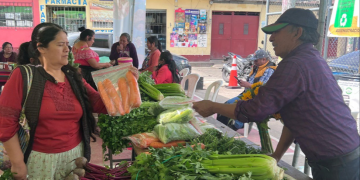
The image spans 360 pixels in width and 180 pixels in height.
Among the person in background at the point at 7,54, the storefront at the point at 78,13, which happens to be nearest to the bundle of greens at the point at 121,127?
the person in background at the point at 7,54

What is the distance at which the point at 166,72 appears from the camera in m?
5.36

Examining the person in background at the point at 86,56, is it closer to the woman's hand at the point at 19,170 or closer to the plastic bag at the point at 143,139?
the plastic bag at the point at 143,139

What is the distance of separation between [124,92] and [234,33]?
1638 centimetres

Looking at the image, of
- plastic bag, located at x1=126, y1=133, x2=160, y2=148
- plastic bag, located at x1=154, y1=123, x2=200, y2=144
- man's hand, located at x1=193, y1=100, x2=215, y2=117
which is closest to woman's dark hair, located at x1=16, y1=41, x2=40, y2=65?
plastic bag, located at x1=126, y1=133, x2=160, y2=148

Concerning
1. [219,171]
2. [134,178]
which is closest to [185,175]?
[219,171]

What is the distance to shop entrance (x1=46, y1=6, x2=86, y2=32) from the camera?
1573 centimetres

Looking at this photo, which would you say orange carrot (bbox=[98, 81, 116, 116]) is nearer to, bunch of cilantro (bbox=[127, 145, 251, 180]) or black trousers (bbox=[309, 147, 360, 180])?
bunch of cilantro (bbox=[127, 145, 251, 180])

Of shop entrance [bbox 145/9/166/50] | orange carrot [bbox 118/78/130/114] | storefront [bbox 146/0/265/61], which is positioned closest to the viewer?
orange carrot [bbox 118/78/130/114]

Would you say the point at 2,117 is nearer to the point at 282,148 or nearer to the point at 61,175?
the point at 61,175

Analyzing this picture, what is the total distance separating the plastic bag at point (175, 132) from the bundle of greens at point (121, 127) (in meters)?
0.31

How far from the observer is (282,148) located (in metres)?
2.34

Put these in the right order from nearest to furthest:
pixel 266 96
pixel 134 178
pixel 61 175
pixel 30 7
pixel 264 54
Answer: pixel 134 178 < pixel 266 96 < pixel 61 175 < pixel 264 54 < pixel 30 7

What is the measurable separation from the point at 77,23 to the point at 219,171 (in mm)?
15895

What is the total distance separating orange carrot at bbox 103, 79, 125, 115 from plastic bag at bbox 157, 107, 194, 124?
40cm
